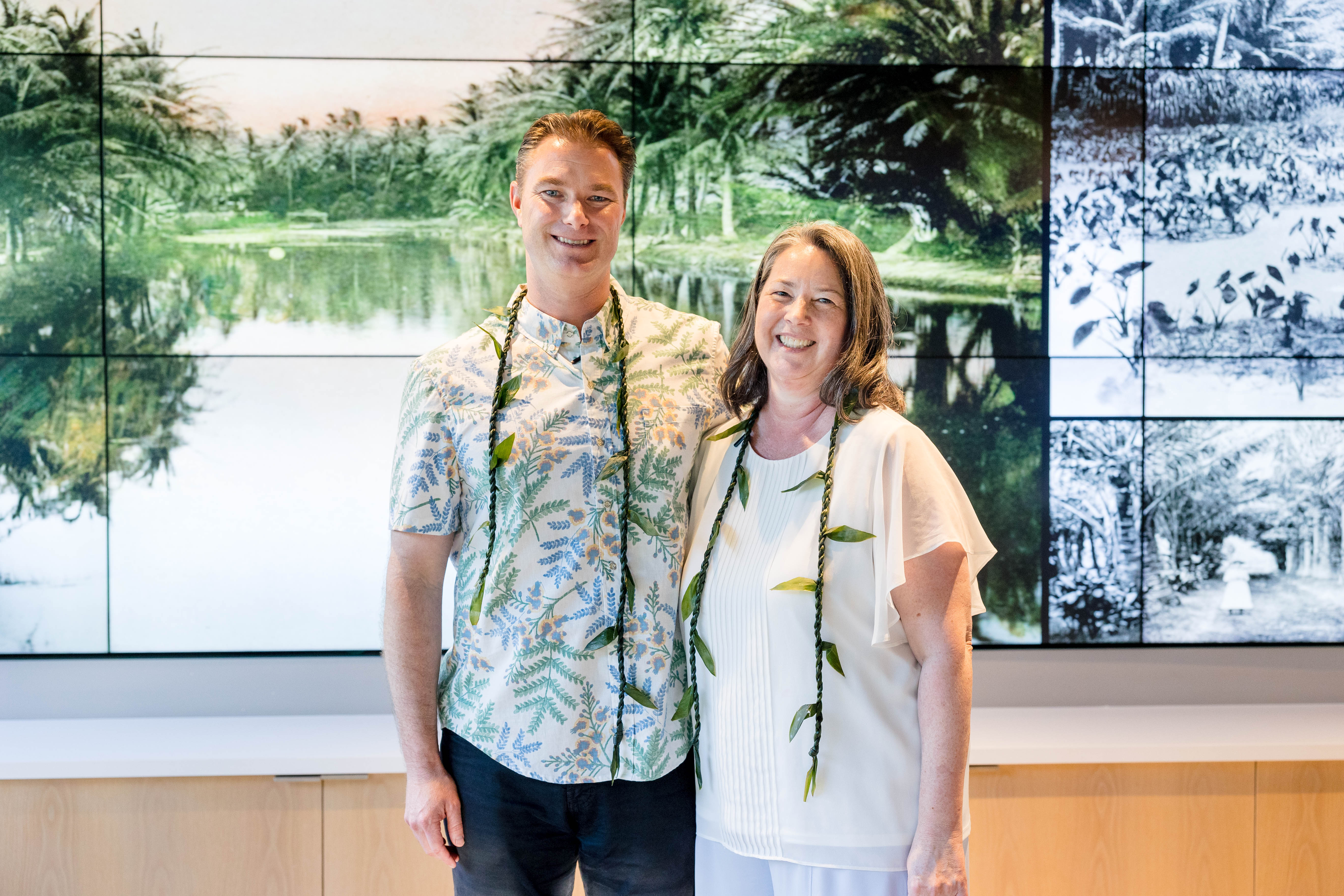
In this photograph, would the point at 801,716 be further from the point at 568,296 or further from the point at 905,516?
the point at 568,296

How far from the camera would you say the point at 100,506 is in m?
2.90

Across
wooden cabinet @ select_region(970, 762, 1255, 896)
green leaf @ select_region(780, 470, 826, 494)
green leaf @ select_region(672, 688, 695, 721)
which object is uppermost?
green leaf @ select_region(780, 470, 826, 494)

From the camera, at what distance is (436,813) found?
1.76 meters

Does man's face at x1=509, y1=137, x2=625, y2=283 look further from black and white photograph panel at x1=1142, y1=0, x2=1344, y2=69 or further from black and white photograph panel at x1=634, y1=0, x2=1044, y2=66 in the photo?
black and white photograph panel at x1=1142, y1=0, x2=1344, y2=69

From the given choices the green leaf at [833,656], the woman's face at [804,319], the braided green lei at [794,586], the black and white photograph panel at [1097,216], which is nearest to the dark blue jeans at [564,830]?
the braided green lei at [794,586]

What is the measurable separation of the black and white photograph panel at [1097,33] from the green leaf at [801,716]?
232 cm

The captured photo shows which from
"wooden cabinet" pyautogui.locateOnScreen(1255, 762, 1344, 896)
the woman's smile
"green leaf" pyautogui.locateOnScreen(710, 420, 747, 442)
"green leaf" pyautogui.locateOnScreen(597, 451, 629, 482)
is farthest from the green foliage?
"green leaf" pyautogui.locateOnScreen(597, 451, 629, 482)

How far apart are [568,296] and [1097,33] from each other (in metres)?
2.14

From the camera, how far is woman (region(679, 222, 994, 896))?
5.21 feet

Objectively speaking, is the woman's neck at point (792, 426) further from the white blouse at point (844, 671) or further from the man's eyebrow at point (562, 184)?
the man's eyebrow at point (562, 184)

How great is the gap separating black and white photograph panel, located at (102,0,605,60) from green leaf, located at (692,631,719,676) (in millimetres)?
1901

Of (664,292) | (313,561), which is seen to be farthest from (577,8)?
(313,561)

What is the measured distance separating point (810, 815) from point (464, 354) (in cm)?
101

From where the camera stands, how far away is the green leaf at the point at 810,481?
5.49ft
